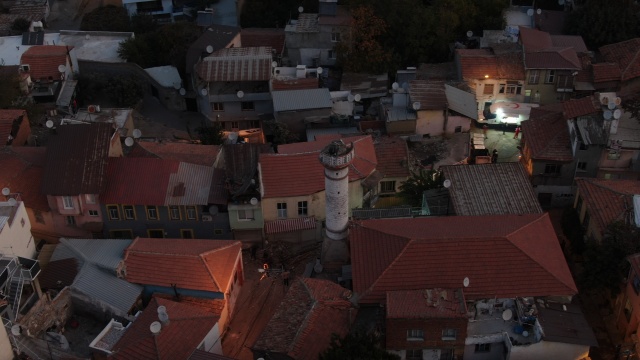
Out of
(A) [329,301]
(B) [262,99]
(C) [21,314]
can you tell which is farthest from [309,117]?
(C) [21,314]

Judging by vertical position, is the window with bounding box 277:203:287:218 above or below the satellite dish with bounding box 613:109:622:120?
below

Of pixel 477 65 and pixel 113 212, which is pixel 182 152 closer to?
pixel 113 212

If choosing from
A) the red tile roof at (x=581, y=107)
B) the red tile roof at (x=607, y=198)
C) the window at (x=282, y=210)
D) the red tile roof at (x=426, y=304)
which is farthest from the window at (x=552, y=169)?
the window at (x=282, y=210)

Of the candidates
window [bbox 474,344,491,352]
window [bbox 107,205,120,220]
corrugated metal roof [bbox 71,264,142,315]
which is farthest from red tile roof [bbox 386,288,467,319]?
window [bbox 107,205,120,220]

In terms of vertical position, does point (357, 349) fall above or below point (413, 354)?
above

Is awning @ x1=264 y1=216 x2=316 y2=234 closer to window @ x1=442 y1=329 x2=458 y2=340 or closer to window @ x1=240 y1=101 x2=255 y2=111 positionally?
window @ x1=442 y1=329 x2=458 y2=340

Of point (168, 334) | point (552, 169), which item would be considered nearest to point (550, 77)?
point (552, 169)
